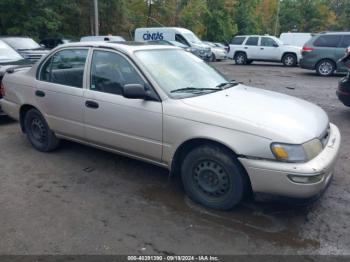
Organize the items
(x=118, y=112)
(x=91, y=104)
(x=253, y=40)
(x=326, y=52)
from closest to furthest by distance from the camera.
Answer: (x=118, y=112), (x=91, y=104), (x=326, y=52), (x=253, y=40)

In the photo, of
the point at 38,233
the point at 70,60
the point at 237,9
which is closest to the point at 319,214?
the point at 38,233

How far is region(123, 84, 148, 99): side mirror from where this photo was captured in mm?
3760

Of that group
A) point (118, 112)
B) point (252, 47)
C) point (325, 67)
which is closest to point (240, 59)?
point (252, 47)

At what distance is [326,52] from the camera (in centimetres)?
1472

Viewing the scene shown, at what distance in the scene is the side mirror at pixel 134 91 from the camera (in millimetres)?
3760

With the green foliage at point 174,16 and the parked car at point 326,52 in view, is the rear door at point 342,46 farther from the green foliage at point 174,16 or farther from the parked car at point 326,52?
the green foliage at point 174,16

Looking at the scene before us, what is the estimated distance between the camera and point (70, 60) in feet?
15.8

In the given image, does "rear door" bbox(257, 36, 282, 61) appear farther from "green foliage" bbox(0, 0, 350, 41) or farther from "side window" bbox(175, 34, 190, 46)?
"green foliage" bbox(0, 0, 350, 41)

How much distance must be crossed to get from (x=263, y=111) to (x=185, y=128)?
2.57ft

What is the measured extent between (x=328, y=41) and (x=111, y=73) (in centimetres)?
1289

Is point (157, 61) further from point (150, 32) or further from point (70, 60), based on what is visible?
point (150, 32)

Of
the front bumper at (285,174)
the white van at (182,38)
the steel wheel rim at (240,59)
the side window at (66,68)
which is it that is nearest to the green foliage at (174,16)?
the white van at (182,38)

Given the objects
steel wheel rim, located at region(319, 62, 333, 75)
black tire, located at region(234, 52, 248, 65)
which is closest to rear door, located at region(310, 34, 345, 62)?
steel wheel rim, located at region(319, 62, 333, 75)

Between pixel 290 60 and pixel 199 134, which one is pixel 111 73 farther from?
pixel 290 60
